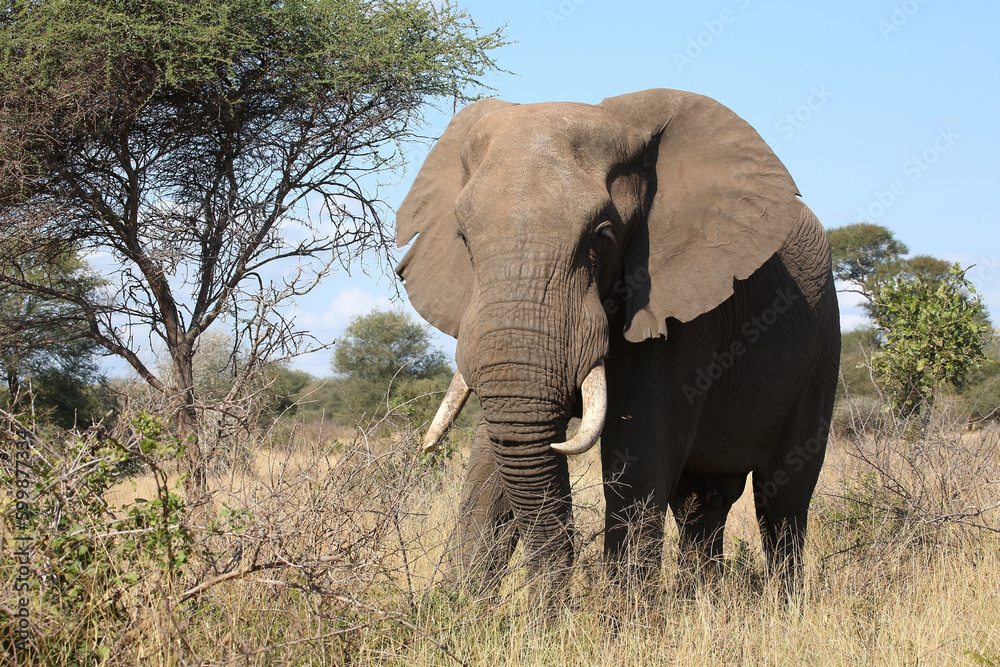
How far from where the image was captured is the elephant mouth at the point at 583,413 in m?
3.90

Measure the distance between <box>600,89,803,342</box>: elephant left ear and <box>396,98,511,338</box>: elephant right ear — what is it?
0.85 metres

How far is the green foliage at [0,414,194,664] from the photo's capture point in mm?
3355

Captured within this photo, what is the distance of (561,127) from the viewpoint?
178 inches

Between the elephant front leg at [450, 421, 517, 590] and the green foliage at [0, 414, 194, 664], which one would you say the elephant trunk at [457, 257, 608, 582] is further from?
the green foliage at [0, 414, 194, 664]

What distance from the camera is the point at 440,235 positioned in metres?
5.18

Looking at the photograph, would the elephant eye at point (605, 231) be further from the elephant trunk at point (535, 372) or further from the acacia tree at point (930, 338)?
the acacia tree at point (930, 338)

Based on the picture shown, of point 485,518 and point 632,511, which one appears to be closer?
point 632,511

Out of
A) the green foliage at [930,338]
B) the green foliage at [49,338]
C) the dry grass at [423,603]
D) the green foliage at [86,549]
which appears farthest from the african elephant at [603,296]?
the green foliage at [930,338]

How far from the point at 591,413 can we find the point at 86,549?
2071 millimetres

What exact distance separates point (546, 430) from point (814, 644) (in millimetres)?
1650

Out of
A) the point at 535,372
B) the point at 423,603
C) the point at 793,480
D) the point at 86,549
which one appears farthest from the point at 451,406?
the point at 793,480

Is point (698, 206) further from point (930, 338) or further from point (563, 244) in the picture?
point (930, 338)

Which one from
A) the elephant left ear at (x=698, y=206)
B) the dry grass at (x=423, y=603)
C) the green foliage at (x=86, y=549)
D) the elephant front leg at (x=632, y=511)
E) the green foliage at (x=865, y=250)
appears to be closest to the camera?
the green foliage at (x=86, y=549)

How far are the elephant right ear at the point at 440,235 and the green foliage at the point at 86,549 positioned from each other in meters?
1.79
